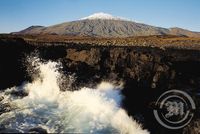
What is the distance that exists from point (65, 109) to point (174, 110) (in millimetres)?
6571

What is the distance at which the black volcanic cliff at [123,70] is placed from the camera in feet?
65.7

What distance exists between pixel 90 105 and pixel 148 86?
4020 millimetres

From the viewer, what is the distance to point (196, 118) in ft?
52.2

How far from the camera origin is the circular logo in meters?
16.0

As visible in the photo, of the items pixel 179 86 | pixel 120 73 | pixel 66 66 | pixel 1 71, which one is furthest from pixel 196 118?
pixel 1 71

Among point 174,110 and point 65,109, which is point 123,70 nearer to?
point 65,109

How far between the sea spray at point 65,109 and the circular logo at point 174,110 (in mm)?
1389

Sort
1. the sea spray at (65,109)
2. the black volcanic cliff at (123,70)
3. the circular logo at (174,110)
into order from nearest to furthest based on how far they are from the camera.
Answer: the circular logo at (174,110) → the sea spray at (65,109) → the black volcanic cliff at (123,70)

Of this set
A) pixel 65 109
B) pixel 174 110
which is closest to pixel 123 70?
pixel 65 109

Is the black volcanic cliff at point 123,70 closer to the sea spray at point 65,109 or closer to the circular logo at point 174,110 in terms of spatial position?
the circular logo at point 174,110

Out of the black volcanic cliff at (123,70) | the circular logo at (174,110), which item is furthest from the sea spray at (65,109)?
the circular logo at (174,110)

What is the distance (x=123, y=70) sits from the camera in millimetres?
23375

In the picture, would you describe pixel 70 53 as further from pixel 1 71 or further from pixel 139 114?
pixel 139 114

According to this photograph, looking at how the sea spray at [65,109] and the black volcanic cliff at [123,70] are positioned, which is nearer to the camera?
the sea spray at [65,109]
